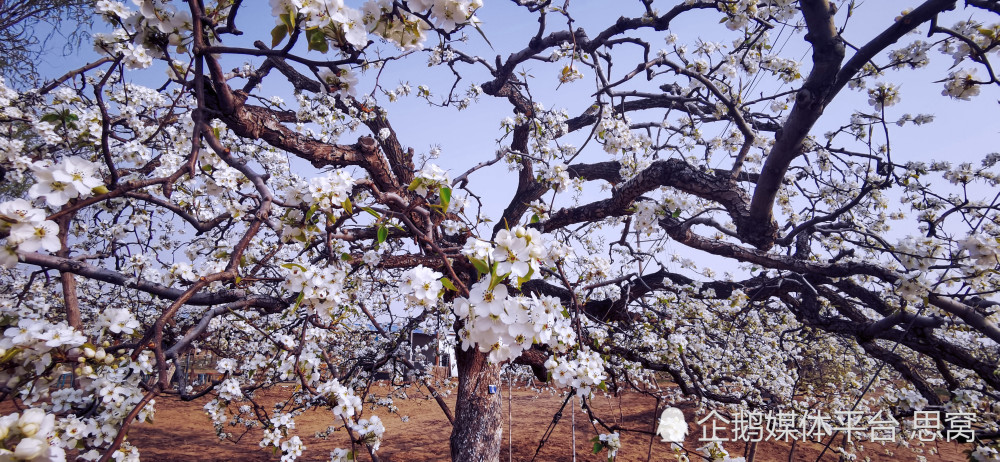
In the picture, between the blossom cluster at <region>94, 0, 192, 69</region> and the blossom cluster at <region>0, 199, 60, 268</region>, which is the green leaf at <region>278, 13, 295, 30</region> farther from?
the blossom cluster at <region>0, 199, 60, 268</region>

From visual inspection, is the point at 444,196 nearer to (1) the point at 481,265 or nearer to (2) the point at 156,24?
(1) the point at 481,265

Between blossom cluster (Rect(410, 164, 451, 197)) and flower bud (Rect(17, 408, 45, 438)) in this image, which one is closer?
flower bud (Rect(17, 408, 45, 438))

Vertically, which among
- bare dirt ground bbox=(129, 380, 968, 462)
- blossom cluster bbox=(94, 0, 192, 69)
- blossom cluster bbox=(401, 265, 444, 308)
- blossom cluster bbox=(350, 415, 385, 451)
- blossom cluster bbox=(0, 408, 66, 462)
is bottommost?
bare dirt ground bbox=(129, 380, 968, 462)

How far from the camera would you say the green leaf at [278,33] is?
3.22ft

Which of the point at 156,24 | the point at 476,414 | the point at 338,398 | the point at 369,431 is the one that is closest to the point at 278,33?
the point at 156,24

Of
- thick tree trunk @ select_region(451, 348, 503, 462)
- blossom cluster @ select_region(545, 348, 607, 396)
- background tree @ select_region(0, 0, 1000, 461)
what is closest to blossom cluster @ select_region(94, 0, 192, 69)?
background tree @ select_region(0, 0, 1000, 461)

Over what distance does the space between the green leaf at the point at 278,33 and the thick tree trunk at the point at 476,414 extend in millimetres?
3615

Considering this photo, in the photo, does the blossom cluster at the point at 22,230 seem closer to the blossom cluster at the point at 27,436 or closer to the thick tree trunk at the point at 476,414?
the blossom cluster at the point at 27,436

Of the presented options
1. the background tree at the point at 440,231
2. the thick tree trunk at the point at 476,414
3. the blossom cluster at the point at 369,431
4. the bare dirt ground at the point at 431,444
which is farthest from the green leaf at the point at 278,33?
the bare dirt ground at the point at 431,444

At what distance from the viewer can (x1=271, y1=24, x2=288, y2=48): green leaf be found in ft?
3.22

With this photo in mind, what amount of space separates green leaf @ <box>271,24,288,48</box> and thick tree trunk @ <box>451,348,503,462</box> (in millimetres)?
3615

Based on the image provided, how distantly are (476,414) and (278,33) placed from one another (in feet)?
12.9

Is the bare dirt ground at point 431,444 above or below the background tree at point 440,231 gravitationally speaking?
below

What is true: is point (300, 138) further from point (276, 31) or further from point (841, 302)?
point (841, 302)
